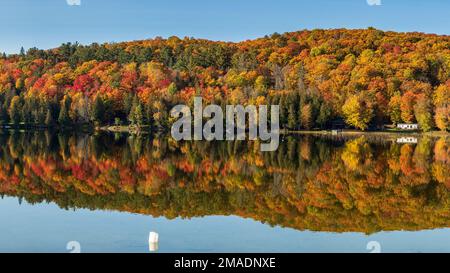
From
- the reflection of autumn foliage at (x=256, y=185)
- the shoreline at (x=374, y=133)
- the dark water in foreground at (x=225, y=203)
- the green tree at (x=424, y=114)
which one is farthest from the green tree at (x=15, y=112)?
the green tree at (x=424, y=114)

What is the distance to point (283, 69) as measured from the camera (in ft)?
378

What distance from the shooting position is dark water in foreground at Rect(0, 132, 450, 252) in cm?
1794

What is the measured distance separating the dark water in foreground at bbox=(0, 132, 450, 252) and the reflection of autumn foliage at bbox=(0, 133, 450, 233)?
0.17 feet

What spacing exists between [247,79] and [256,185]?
82.2 metres

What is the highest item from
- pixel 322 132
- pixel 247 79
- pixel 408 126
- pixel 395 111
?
pixel 247 79

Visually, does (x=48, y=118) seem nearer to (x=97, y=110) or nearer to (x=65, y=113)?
(x=65, y=113)

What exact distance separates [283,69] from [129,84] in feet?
97.8

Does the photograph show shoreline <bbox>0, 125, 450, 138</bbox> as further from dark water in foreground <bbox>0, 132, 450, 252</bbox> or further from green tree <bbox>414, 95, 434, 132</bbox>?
dark water in foreground <bbox>0, 132, 450, 252</bbox>

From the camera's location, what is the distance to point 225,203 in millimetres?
23844

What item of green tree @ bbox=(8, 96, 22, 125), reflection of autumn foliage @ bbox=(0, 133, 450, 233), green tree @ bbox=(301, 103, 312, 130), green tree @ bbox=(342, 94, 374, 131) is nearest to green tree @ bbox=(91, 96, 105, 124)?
green tree @ bbox=(8, 96, 22, 125)

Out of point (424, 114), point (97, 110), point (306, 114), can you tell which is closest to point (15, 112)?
point (97, 110)
